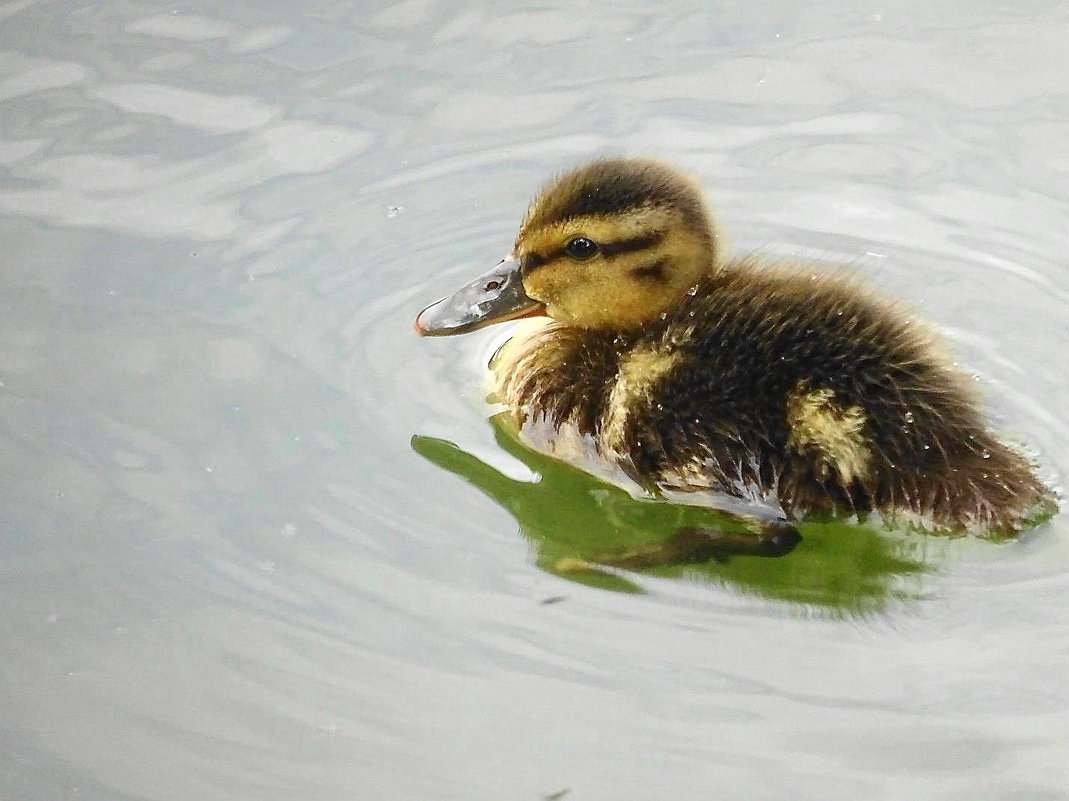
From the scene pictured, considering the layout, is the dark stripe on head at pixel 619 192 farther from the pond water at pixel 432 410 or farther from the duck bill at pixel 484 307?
the pond water at pixel 432 410

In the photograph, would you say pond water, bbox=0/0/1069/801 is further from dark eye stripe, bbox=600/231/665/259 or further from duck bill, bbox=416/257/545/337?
dark eye stripe, bbox=600/231/665/259

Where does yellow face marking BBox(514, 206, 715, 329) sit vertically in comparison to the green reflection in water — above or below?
above

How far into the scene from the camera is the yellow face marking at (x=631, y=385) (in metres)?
2.74

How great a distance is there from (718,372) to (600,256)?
384mm

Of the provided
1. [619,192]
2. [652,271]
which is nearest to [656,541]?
[652,271]

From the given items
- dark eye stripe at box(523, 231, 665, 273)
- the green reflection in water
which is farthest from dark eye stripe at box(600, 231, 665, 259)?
the green reflection in water

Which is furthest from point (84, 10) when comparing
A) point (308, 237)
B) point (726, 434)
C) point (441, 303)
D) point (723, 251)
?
point (726, 434)

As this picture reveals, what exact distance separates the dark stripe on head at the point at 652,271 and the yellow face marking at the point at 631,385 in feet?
0.54

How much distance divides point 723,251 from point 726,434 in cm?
48

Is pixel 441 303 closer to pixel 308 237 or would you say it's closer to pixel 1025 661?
pixel 308 237

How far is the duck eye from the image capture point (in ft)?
9.57

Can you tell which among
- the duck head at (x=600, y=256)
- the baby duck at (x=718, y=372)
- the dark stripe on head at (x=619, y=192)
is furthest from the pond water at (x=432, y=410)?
the dark stripe on head at (x=619, y=192)

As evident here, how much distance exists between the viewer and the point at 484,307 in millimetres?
3027

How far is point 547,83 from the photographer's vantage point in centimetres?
407
